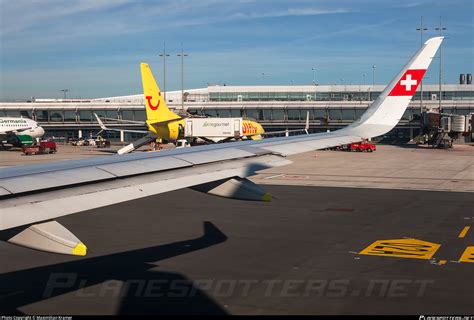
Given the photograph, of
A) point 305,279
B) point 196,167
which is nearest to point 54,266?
point 305,279

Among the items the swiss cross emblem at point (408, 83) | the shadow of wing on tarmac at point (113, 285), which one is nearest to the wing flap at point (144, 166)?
the shadow of wing on tarmac at point (113, 285)

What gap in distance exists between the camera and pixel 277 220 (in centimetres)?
2539

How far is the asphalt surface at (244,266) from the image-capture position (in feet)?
44.3

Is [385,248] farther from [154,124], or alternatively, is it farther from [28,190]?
[154,124]

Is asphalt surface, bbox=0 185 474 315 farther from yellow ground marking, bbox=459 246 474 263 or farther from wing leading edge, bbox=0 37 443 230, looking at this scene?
wing leading edge, bbox=0 37 443 230

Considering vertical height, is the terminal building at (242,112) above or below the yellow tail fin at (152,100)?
below

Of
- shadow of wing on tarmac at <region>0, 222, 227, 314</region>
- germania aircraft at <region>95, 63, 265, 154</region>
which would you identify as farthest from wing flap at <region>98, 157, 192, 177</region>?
germania aircraft at <region>95, 63, 265, 154</region>

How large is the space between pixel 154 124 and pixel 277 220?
143 feet

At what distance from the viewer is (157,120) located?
66.8 meters

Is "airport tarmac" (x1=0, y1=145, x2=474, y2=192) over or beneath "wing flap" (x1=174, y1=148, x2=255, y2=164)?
beneath

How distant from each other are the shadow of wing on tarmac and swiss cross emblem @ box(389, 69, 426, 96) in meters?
6.48

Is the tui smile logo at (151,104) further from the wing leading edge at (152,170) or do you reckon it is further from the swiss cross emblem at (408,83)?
the swiss cross emblem at (408,83)

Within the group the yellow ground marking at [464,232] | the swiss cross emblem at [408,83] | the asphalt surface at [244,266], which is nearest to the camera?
the swiss cross emblem at [408,83]

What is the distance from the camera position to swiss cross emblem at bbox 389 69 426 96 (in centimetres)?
1262
